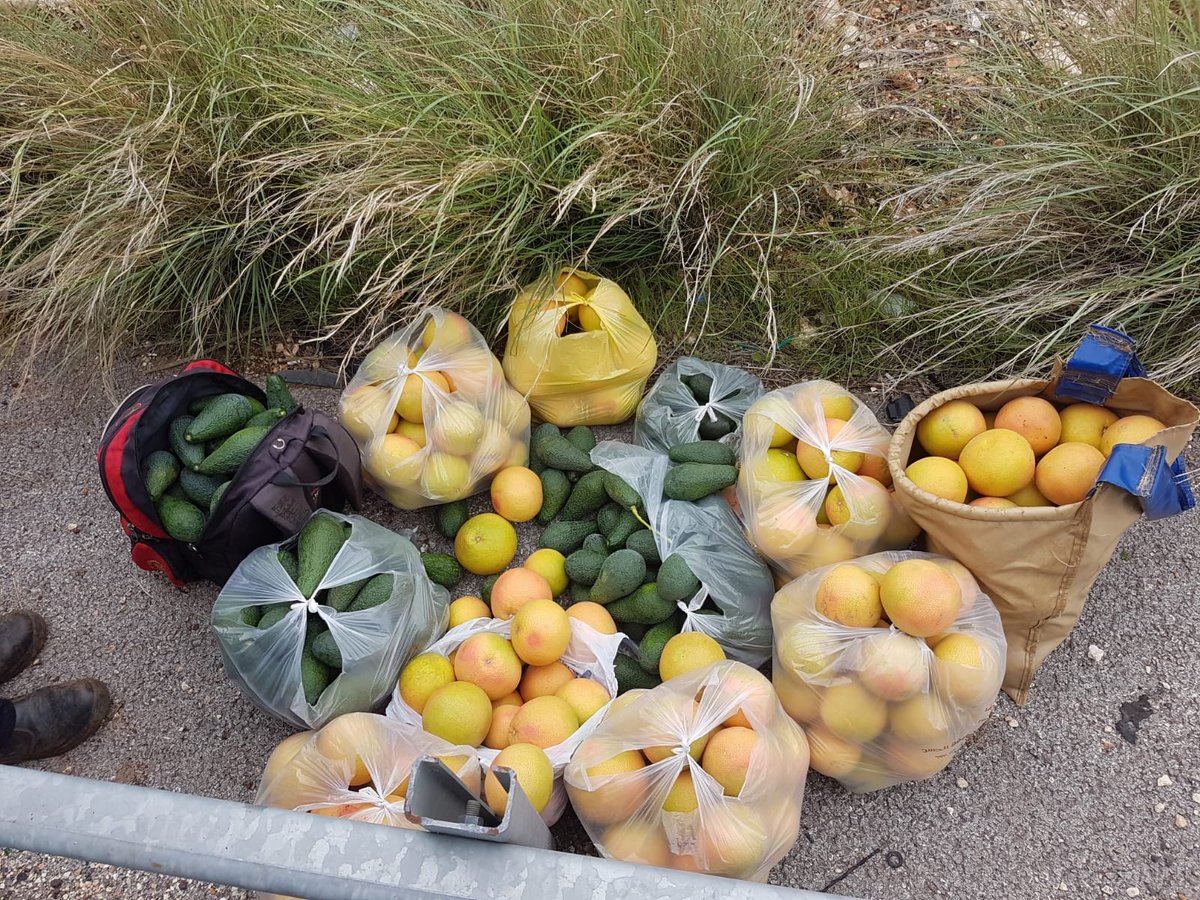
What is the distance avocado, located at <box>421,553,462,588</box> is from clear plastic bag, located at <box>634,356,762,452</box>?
687 millimetres

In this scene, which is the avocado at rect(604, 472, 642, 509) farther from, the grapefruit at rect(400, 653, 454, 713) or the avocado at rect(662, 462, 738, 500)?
the grapefruit at rect(400, 653, 454, 713)

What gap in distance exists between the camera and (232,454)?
2082mm

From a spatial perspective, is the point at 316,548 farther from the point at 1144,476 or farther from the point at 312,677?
the point at 1144,476

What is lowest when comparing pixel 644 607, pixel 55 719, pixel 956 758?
pixel 55 719

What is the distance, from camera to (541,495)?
7.85ft

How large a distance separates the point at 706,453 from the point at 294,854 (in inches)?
57.4

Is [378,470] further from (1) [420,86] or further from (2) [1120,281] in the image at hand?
(2) [1120,281]

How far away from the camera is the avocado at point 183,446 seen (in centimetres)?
211

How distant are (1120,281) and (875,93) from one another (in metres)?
1.05

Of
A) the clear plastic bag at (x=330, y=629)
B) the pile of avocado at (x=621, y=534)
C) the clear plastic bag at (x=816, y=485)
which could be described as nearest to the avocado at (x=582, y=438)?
the pile of avocado at (x=621, y=534)

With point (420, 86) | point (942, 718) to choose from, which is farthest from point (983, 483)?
point (420, 86)

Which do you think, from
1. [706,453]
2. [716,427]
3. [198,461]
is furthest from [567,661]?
[198,461]

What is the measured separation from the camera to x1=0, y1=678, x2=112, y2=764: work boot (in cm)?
211

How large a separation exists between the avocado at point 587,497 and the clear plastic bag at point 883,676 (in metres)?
0.61
